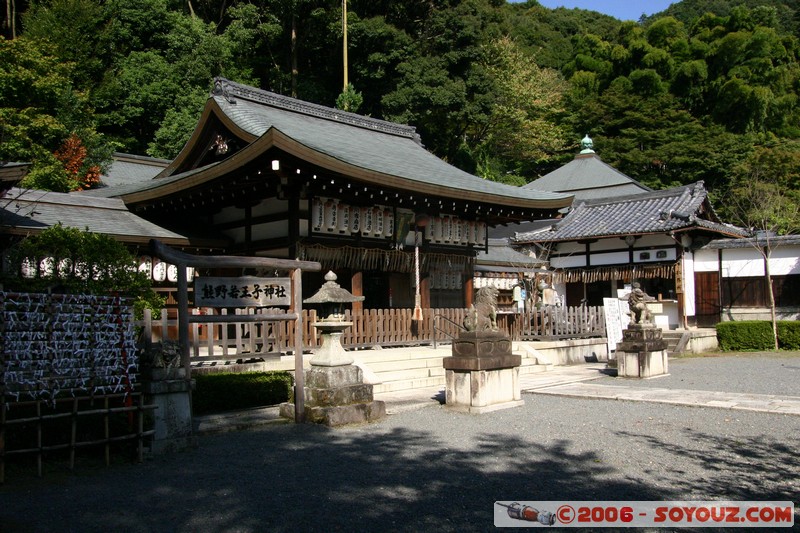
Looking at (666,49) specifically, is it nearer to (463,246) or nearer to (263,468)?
(463,246)

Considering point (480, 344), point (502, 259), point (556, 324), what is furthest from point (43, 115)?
point (480, 344)

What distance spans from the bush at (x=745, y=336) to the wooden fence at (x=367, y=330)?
4.66m

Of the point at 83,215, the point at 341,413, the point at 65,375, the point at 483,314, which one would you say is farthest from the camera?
the point at 83,215

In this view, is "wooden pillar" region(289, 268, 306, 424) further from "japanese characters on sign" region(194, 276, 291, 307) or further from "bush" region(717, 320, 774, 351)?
"bush" region(717, 320, 774, 351)

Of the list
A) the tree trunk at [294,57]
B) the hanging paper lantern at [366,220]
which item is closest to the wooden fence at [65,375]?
the hanging paper lantern at [366,220]

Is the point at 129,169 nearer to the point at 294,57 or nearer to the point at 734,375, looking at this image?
the point at 294,57

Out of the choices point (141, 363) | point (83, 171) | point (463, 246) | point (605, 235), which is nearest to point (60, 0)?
point (83, 171)

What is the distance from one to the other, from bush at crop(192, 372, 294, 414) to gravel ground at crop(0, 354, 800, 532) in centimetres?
136

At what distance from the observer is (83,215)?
14055mm

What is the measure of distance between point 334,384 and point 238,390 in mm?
1864

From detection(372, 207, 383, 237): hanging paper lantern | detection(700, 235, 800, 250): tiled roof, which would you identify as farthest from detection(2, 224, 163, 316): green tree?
detection(700, 235, 800, 250): tiled roof

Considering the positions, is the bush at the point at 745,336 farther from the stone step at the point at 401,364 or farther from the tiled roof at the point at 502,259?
the stone step at the point at 401,364

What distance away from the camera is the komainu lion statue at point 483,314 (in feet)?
30.1

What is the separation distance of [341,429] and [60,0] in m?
29.8
